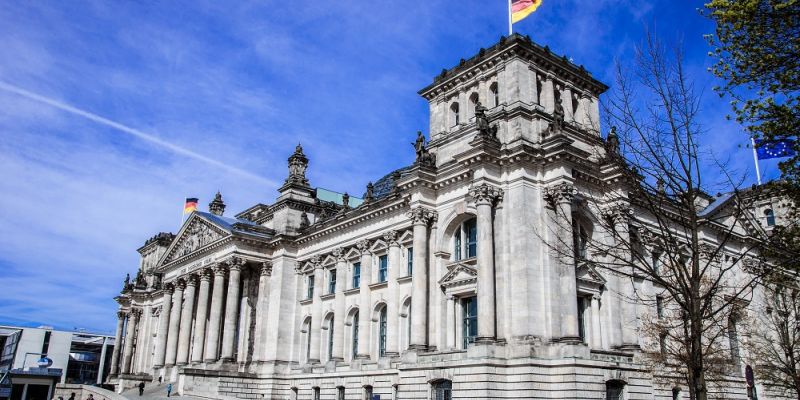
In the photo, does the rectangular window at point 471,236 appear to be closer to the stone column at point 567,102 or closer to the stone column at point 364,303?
the stone column at point 567,102

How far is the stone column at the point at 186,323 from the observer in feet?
177

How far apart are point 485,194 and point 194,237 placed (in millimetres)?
33293

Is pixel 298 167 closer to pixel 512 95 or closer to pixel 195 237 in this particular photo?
pixel 195 237

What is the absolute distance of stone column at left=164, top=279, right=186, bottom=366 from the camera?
184 feet

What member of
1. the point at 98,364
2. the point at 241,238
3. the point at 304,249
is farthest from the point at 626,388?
the point at 98,364

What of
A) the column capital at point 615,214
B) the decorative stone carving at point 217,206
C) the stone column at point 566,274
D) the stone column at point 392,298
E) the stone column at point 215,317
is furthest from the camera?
the decorative stone carving at point 217,206

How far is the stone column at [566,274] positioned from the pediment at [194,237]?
28.0 metres

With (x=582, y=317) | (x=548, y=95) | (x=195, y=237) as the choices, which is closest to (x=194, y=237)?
(x=195, y=237)

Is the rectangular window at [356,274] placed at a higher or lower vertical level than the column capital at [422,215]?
lower

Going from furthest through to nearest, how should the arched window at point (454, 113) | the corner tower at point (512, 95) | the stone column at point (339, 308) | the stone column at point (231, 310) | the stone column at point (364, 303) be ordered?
the stone column at point (231, 310), the stone column at point (339, 308), the stone column at point (364, 303), the arched window at point (454, 113), the corner tower at point (512, 95)

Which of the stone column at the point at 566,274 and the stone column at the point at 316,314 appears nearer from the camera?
the stone column at the point at 566,274

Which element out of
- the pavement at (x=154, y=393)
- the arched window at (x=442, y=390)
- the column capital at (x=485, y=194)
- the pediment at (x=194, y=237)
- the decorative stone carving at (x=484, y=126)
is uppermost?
the decorative stone carving at (x=484, y=126)

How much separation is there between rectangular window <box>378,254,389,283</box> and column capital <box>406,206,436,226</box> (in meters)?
6.95

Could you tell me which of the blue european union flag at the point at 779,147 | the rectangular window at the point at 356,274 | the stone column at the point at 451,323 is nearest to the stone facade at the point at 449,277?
the stone column at the point at 451,323
